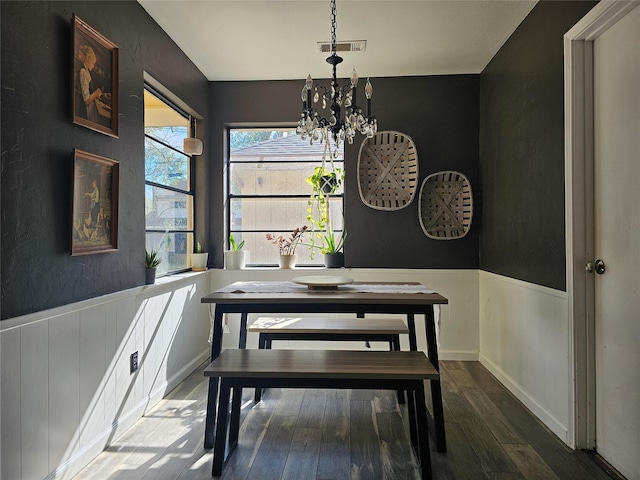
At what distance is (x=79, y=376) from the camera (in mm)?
1945

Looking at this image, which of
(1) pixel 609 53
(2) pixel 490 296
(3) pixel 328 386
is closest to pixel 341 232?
(2) pixel 490 296

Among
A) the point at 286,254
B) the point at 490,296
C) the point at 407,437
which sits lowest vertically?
the point at 407,437

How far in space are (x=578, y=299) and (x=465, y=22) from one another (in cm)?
192

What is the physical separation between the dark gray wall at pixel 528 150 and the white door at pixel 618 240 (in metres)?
0.22

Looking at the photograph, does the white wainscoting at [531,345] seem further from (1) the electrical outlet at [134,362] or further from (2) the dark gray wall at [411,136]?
(1) the electrical outlet at [134,362]

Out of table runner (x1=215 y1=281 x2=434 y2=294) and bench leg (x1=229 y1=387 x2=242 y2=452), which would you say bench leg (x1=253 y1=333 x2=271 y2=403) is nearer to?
table runner (x1=215 y1=281 x2=434 y2=294)

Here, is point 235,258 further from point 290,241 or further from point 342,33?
point 342,33

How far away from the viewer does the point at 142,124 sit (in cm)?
261

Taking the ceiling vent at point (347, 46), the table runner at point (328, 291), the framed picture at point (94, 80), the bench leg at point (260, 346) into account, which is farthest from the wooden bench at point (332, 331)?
the ceiling vent at point (347, 46)

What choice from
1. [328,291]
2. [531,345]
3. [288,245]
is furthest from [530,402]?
[288,245]

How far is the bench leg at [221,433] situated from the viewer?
1907 mm

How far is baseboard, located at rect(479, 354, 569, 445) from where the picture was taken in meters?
2.26

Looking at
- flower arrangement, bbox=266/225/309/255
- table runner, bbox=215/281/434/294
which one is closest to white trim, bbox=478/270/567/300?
table runner, bbox=215/281/434/294

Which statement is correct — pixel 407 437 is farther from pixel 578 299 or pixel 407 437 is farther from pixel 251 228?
pixel 251 228
